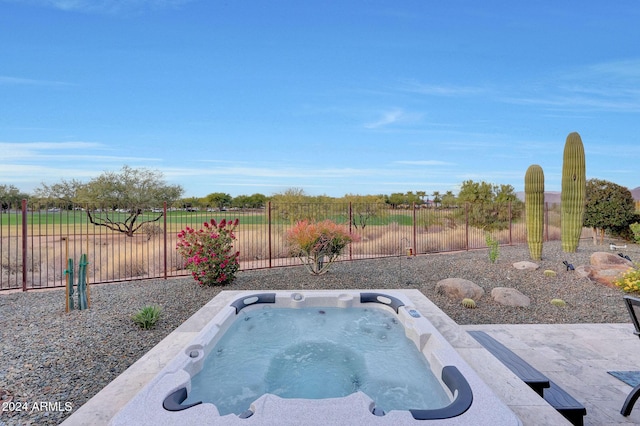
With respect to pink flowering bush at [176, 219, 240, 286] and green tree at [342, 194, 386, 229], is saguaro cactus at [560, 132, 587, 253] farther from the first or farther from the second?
green tree at [342, 194, 386, 229]

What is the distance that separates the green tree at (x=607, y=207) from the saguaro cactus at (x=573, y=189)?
459cm

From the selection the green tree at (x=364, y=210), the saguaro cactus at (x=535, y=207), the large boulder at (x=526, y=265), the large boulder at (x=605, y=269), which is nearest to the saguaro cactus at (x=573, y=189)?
the saguaro cactus at (x=535, y=207)

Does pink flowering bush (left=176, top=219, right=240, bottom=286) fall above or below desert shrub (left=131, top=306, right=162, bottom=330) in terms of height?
above

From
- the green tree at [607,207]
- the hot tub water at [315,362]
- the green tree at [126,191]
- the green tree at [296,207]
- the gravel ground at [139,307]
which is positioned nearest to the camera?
the hot tub water at [315,362]

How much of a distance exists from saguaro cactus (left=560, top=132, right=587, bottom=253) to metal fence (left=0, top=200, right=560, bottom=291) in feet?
10.1

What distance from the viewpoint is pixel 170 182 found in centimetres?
1950

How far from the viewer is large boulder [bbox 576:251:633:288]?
24.1 feet

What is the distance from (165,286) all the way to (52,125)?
664 cm

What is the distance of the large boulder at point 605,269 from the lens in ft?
24.1

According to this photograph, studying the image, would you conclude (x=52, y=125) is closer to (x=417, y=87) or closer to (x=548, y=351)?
(x=417, y=87)

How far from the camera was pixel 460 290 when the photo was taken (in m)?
6.81

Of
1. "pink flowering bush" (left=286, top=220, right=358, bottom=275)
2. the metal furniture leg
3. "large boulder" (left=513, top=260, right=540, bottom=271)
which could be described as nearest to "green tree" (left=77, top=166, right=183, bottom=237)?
"pink flowering bush" (left=286, top=220, right=358, bottom=275)

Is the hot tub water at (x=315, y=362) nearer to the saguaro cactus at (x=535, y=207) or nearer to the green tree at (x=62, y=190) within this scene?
the saguaro cactus at (x=535, y=207)

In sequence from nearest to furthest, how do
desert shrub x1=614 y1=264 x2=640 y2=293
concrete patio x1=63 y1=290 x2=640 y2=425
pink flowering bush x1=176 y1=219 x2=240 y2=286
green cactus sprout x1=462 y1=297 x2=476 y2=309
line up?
concrete patio x1=63 y1=290 x2=640 y2=425
green cactus sprout x1=462 y1=297 x2=476 y2=309
desert shrub x1=614 y1=264 x2=640 y2=293
pink flowering bush x1=176 y1=219 x2=240 y2=286
